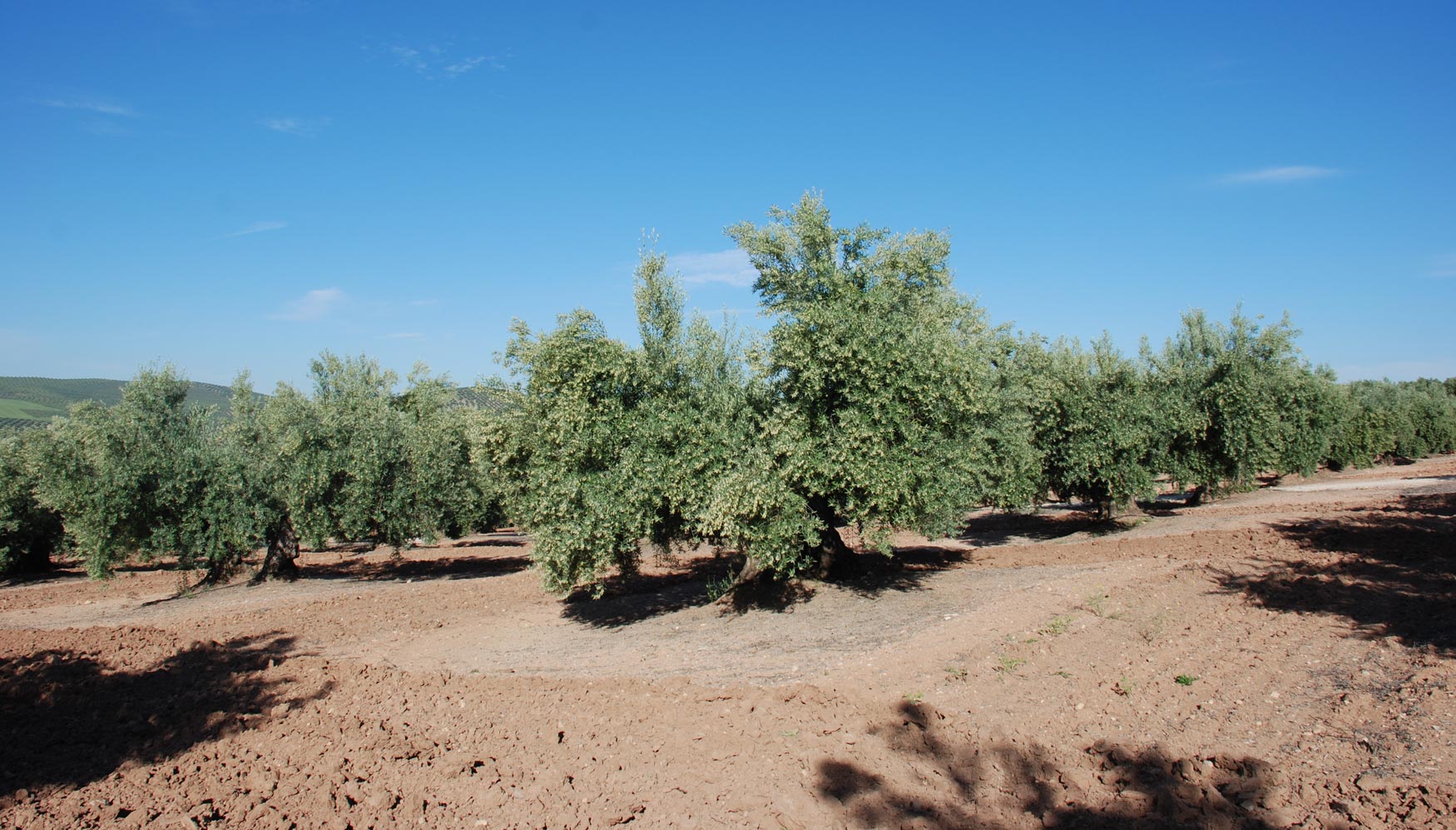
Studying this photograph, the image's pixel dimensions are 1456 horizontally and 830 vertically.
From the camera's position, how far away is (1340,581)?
42.7ft

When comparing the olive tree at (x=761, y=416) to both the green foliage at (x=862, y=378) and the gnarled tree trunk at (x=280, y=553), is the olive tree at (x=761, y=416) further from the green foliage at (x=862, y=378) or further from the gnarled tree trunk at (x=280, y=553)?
the gnarled tree trunk at (x=280, y=553)

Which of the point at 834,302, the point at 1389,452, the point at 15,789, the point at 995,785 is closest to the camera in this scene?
the point at 995,785

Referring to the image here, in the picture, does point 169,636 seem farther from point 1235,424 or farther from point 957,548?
point 1235,424

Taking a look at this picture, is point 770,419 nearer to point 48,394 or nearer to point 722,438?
point 722,438

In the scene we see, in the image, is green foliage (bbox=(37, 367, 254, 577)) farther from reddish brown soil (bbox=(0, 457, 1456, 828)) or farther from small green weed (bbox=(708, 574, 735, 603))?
small green weed (bbox=(708, 574, 735, 603))

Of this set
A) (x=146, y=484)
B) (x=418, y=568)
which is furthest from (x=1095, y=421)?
(x=146, y=484)

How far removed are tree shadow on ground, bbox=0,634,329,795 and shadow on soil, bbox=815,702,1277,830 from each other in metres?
8.56

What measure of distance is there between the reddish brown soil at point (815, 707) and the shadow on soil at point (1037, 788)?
0.11ft

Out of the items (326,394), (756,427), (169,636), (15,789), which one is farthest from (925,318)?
(326,394)

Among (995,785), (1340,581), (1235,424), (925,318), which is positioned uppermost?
(925,318)

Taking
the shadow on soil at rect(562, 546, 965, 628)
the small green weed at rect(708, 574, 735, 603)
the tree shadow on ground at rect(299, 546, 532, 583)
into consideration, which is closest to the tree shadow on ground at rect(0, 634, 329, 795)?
the shadow on soil at rect(562, 546, 965, 628)

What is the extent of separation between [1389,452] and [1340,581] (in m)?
61.3

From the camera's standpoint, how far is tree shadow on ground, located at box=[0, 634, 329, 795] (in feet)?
29.5

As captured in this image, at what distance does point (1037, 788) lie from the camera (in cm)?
733
